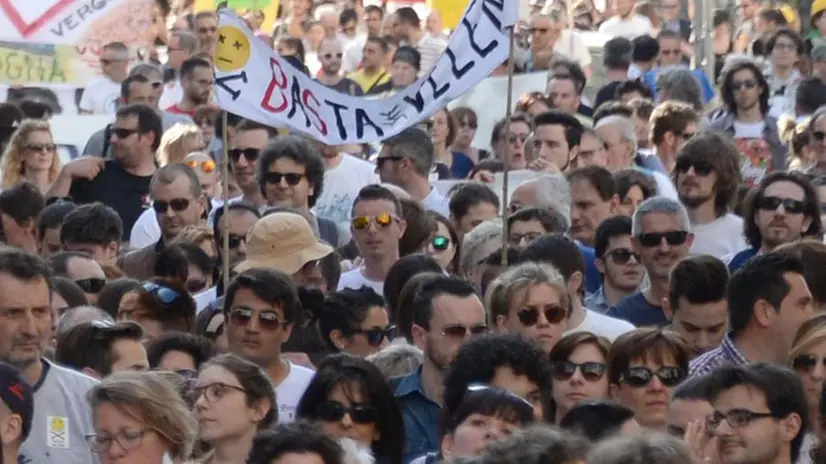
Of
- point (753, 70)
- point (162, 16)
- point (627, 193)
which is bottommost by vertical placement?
point (627, 193)

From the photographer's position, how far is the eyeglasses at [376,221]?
1091 cm

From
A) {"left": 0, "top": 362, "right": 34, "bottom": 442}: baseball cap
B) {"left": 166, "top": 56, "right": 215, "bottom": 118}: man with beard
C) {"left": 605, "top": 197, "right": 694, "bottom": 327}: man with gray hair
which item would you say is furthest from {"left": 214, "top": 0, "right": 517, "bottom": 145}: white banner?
{"left": 166, "top": 56, "right": 215, "bottom": 118}: man with beard

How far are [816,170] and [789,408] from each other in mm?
5763

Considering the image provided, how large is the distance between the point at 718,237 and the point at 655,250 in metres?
1.20

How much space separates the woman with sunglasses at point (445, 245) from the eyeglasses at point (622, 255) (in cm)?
94

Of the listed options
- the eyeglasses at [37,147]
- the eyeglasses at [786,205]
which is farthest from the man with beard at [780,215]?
the eyeglasses at [37,147]

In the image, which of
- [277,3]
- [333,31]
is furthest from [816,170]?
[277,3]

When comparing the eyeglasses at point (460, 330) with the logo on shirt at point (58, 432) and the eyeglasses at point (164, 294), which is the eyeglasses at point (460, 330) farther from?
the logo on shirt at point (58, 432)

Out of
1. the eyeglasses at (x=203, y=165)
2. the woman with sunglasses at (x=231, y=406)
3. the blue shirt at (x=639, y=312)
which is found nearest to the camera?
the woman with sunglasses at (x=231, y=406)

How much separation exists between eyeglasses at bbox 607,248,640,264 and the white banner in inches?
38.8

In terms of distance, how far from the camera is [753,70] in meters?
14.8

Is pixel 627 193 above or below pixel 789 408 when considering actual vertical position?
above

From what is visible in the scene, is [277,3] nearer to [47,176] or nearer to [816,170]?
[47,176]

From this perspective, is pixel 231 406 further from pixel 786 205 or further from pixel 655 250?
pixel 786 205
